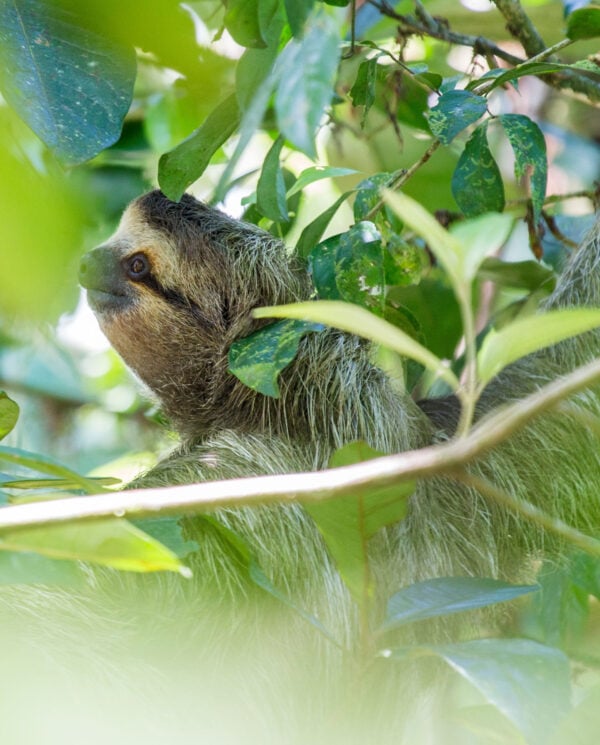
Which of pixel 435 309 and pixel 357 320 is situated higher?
pixel 435 309

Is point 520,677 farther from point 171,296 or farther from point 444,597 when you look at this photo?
point 171,296

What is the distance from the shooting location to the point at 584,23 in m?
3.38

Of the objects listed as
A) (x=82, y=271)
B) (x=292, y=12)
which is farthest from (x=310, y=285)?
(x=292, y=12)

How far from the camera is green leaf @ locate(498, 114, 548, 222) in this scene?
10.6 feet

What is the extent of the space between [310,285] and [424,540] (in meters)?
1.37

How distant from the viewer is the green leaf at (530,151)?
3.22m

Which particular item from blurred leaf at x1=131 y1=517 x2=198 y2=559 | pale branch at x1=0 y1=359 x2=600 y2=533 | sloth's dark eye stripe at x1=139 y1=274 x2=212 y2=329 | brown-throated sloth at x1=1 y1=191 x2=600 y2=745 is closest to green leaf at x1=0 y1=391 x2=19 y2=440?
blurred leaf at x1=131 y1=517 x2=198 y2=559

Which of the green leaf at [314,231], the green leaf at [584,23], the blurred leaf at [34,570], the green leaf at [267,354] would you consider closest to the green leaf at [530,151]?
the green leaf at [584,23]

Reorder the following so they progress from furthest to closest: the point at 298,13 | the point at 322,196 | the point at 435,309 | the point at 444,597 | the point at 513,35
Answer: the point at 322,196, the point at 435,309, the point at 513,35, the point at 444,597, the point at 298,13

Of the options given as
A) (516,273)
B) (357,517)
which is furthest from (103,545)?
(516,273)

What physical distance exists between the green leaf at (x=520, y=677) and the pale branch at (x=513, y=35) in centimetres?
271

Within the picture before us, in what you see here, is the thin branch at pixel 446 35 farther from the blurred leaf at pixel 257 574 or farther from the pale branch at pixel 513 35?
the blurred leaf at pixel 257 574

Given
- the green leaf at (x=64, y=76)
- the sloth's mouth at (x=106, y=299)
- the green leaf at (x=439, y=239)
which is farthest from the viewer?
the sloth's mouth at (x=106, y=299)

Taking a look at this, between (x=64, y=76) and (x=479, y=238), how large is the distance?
1936 mm
